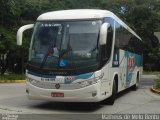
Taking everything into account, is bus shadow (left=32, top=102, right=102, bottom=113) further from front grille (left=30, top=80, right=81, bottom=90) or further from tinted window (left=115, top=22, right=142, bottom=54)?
tinted window (left=115, top=22, right=142, bottom=54)

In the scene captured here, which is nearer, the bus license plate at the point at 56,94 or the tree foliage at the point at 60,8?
the bus license plate at the point at 56,94

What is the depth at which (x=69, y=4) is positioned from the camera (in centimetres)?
4616

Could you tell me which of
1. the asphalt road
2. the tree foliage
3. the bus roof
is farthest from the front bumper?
the tree foliage

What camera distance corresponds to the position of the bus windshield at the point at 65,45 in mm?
12969

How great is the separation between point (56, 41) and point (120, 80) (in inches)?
180

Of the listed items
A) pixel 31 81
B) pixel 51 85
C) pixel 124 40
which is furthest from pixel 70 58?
pixel 124 40

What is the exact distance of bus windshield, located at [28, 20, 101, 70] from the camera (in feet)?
42.5

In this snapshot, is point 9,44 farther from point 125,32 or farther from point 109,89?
point 109,89

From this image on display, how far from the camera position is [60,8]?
42031 mm

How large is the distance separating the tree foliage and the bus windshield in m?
17.3

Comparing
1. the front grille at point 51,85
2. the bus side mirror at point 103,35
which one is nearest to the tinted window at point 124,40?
the bus side mirror at point 103,35

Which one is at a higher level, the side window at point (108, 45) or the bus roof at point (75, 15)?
the bus roof at point (75, 15)

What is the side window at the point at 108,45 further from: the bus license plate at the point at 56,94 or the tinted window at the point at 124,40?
the bus license plate at the point at 56,94

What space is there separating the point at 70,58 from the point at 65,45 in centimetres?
47
